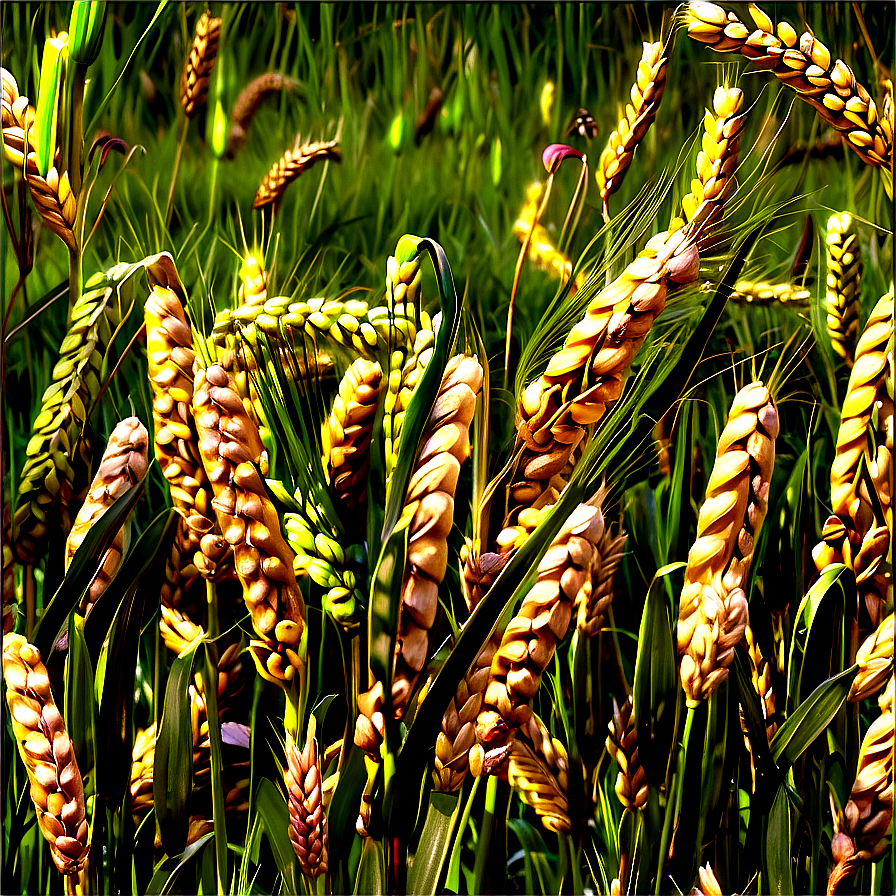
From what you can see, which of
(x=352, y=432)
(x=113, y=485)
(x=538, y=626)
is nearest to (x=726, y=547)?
(x=538, y=626)

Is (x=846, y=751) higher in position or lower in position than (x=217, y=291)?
lower

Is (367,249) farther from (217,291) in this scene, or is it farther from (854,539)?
(854,539)

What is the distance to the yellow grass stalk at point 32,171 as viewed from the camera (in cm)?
52

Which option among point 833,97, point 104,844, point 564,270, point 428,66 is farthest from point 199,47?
point 104,844

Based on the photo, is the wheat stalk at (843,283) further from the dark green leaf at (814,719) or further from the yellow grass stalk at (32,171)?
the yellow grass stalk at (32,171)

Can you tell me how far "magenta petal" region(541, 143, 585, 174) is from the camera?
1.76ft

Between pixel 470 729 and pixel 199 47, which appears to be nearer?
pixel 470 729

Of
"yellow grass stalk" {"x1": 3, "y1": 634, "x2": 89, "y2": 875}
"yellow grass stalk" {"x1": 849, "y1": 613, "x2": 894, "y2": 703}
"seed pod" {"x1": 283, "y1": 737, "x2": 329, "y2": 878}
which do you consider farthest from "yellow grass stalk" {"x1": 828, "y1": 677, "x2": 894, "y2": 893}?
"yellow grass stalk" {"x1": 3, "y1": 634, "x2": 89, "y2": 875}

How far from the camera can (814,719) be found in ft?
1.66

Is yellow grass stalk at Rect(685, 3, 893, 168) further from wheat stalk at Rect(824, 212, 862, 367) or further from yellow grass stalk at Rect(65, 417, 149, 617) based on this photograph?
yellow grass stalk at Rect(65, 417, 149, 617)

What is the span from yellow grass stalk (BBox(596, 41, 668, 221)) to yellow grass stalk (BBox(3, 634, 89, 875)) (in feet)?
1.64

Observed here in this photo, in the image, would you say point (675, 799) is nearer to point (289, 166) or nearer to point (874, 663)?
point (874, 663)

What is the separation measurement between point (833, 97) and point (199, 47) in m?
0.45

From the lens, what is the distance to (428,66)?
0.56m
